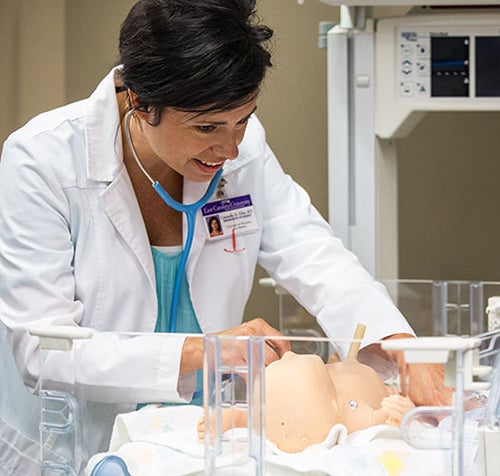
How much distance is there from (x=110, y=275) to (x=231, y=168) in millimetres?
304

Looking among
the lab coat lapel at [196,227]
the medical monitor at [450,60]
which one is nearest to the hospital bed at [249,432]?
the lab coat lapel at [196,227]

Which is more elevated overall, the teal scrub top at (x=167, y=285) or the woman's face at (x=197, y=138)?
the woman's face at (x=197, y=138)

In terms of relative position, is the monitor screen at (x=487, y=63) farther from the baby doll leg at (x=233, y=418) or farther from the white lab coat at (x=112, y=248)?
the baby doll leg at (x=233, y=418)

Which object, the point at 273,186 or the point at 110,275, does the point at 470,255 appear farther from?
the point at 110,275

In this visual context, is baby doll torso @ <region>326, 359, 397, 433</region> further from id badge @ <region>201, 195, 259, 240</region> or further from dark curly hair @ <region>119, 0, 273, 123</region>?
id badge @ <region>201, 195, 259, 240</region>

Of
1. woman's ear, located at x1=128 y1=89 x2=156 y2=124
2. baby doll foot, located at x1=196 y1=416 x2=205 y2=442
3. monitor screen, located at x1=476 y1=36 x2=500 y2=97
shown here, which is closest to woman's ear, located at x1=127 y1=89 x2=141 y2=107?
woman's ear, located at x1=128 y1=89 x2=156 y2=124

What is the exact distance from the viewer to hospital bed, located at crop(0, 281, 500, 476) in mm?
1214

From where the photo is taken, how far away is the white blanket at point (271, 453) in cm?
124

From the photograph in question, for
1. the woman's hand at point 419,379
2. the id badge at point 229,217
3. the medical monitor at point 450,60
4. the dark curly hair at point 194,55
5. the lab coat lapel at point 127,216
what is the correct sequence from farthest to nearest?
the medical monitor at point 450,60 < the id badge at point 229,217 < the lab coat lapel at point 127,216 < the dark curly hair at point 194,55 < the woman's hand at point 419,379

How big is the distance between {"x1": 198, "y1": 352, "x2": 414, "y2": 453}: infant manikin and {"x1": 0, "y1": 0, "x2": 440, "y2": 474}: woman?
0.77 ft

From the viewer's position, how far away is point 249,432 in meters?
1.25

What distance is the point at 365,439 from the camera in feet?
4.17

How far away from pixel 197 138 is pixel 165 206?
0.88 ft

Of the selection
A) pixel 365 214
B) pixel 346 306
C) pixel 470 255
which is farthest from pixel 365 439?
pixel 470 255
